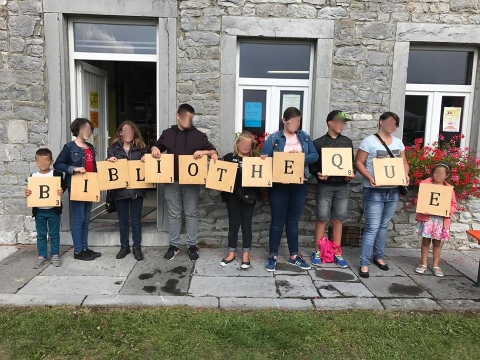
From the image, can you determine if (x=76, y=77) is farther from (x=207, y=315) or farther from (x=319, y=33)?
(x=207, y=315)

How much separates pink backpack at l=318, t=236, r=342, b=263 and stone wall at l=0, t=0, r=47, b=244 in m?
4.14

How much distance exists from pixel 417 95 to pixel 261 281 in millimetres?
3855

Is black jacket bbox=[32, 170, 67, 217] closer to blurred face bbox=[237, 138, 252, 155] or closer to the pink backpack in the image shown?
blurred face bbox=[237, 138, 252, 155]

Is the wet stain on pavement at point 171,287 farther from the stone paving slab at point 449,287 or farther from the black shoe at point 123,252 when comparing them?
the stone paving slab at point 449,287

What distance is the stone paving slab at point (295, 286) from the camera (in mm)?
4078

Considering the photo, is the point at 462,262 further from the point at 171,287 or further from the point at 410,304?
the point at 171,287

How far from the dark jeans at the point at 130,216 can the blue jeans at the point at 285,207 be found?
178cm

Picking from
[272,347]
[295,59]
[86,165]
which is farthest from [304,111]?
[272,347]

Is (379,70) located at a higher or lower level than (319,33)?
lower

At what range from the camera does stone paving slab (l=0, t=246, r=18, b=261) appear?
506 centimetres

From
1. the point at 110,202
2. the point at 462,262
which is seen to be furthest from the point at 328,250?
the point at 110,202

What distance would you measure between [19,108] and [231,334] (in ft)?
14.1

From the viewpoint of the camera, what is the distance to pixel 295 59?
5.71 m

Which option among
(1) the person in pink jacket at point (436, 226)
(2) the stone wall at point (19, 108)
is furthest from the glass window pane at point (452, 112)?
(2) the stone wall at point (19, 108)
